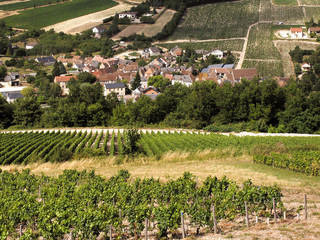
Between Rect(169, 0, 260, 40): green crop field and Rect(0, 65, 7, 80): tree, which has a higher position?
Rect(169, 0, 260, 40): green crop field

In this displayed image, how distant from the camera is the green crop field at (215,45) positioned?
98287 mm

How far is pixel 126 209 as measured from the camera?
49.7 feet

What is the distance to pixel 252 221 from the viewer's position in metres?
15.5

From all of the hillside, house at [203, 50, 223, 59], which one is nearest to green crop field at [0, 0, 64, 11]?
the hillside

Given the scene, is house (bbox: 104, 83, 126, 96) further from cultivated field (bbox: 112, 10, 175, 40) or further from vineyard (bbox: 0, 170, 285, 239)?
vineyard (bbox: 0, 170, 285, 239)

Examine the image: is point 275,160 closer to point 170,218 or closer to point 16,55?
point 170,218

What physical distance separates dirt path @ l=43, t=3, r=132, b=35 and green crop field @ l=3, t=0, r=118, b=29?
11.3 feet

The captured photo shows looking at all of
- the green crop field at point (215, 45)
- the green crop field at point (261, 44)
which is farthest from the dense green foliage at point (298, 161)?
the green crop field at point (215, 45)

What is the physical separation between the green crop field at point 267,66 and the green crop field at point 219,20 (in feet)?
78.4

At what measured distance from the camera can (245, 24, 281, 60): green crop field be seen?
88.9m

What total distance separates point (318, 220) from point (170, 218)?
19.2 feet

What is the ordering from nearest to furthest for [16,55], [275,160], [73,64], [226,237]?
[226,237]
[275,160]
[73,64]
[16,55]

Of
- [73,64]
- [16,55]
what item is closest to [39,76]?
[73,64]

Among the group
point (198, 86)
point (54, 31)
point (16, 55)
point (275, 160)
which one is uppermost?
point (54, 31)
